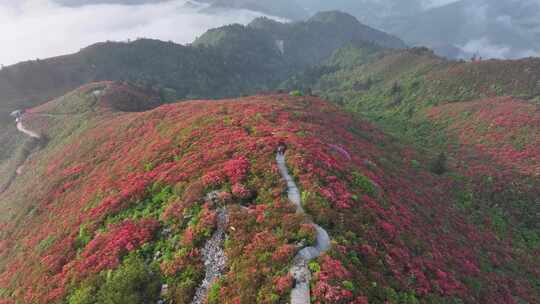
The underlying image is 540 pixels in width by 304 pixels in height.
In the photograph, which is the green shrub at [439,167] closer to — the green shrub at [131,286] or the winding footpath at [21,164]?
the green shrub at [131,286]

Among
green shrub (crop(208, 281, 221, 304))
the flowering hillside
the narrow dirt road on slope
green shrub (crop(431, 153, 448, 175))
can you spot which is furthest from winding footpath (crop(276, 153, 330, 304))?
the narrow dirt road on slope

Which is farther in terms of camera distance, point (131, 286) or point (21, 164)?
point (21, 164)

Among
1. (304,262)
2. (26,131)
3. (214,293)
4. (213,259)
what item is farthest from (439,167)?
(26,131)

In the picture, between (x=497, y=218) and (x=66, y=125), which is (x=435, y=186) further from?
(x=66, y=125)

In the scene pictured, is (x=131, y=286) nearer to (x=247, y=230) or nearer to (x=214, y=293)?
(x=214, y=293)

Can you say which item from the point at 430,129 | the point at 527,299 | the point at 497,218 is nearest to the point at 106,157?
the point at 527,299

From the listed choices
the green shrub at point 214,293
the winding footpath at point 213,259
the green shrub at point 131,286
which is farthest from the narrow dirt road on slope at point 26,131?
the green shrub at point 214,293

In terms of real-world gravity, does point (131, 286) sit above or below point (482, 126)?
above
